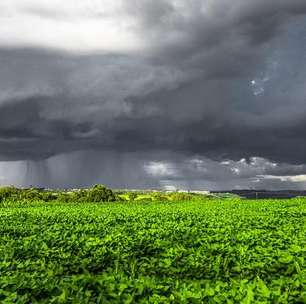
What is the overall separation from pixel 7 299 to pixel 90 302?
53.5 inches

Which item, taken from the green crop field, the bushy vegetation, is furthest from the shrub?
the green crop field

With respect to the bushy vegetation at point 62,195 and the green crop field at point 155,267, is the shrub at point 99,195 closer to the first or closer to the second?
the bushy vegetation at point 62,195

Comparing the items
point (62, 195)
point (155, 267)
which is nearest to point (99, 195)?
point (62, 195)

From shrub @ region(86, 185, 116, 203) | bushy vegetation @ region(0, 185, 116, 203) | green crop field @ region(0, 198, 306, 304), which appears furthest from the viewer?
shrub @ region(86, 185, 116, 203)

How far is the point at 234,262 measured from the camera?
16.2 m

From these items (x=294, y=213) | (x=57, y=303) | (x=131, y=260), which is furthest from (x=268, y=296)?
(x=294, y=213)

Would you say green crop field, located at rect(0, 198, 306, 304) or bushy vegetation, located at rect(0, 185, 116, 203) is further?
bushy vegetation, located at rect(0, 185, 116, 203)

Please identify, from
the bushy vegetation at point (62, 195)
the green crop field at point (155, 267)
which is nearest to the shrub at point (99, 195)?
the bushy vegetation at point (62, 195)

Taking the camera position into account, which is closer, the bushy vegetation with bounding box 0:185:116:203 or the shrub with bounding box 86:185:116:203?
the bushy vegetation with bounding box 0:185:116:203

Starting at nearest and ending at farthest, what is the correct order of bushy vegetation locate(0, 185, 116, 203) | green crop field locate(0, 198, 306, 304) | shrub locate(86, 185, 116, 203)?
green crop field locate(0, 198, 306, 304), bushy vegetation locate(0, 185, 116, 203), shrub locate(86, 185, 116, 203)

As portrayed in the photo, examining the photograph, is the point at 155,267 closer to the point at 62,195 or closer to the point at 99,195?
the point at 99,195

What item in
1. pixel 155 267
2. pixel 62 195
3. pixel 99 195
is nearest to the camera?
pixel 155 267

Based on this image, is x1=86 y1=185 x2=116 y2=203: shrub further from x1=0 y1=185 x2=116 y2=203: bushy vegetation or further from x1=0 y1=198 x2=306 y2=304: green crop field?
x1=0 y1=198 x2=306 y2=304: green crop field

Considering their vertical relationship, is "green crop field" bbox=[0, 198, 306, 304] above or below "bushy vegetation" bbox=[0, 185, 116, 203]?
below
